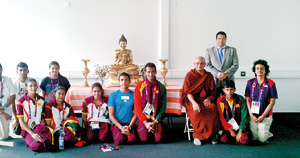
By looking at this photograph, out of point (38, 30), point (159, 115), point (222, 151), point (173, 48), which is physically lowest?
point (222, 151)

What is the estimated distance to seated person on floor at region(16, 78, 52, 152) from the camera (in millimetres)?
2961

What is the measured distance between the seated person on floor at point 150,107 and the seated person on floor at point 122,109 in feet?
0.34

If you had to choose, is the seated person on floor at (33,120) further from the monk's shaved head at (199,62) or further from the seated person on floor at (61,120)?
the monk's shaved head at (199,62)

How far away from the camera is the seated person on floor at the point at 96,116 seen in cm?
333

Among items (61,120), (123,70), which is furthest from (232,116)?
(61,120)

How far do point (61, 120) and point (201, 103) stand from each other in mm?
1864

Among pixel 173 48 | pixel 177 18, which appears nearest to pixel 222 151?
pixel 173 48

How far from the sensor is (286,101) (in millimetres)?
4980

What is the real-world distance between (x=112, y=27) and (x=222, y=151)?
302 centimetres

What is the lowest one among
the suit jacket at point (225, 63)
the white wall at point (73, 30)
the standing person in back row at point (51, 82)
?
the standing person in back row at point (51, 82)

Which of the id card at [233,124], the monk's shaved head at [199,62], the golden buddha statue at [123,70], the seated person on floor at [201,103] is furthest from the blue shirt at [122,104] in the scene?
the id card at [233,124]

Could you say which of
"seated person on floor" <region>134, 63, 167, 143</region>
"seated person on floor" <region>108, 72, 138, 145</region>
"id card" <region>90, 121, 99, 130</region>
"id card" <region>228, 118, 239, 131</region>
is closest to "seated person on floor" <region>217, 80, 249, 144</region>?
"id card" <region>228, 118, 239, 131</region>

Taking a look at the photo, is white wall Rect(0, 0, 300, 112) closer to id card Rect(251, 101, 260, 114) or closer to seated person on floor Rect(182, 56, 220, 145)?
seated person on floor Rect(182, 56, 220, 145)

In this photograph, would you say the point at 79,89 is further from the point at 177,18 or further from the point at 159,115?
the point at 177,18
